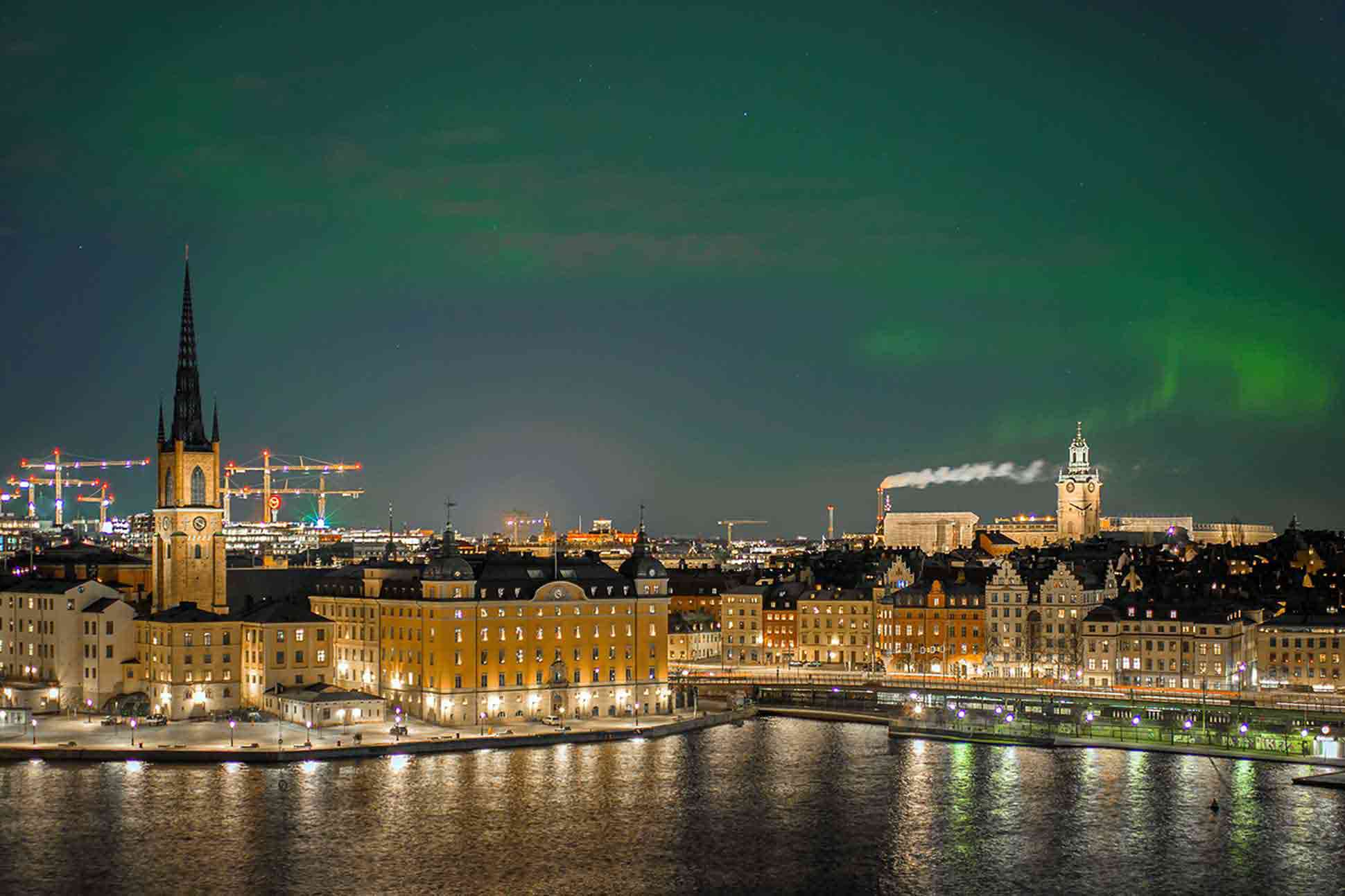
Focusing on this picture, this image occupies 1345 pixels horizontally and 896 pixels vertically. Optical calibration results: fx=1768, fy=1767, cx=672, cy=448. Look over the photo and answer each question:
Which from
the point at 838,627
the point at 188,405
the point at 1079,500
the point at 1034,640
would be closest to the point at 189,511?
the point at 188,405

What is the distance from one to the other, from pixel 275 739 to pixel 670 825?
16.4 m

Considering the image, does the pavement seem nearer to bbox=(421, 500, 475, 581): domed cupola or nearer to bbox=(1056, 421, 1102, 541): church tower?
bbox=(421, 500, 475, 581): domed cupola

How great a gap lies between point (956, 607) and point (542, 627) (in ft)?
80.0

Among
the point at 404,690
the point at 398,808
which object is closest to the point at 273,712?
the point at 404,690

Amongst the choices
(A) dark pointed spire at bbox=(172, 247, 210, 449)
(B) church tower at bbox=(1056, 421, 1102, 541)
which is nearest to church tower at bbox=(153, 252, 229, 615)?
(A) dark pointed spire at bbox=(172, 247, 210, 449)

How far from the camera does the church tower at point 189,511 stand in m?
68.7

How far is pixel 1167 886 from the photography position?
38719mm

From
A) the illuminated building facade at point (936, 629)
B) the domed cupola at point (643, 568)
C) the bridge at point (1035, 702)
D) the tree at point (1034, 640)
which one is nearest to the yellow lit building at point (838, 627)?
the illuminated building facade at point (936, 629)

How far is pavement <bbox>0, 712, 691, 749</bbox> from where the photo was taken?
54312 millimetres

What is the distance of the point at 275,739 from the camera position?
181ft

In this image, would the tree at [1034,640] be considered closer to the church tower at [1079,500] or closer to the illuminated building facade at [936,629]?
the illuminated building facade at [936,629]

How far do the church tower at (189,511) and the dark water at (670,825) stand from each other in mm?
17450

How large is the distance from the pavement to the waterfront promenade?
34mm

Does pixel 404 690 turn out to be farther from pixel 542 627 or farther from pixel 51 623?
pixel 51 623
